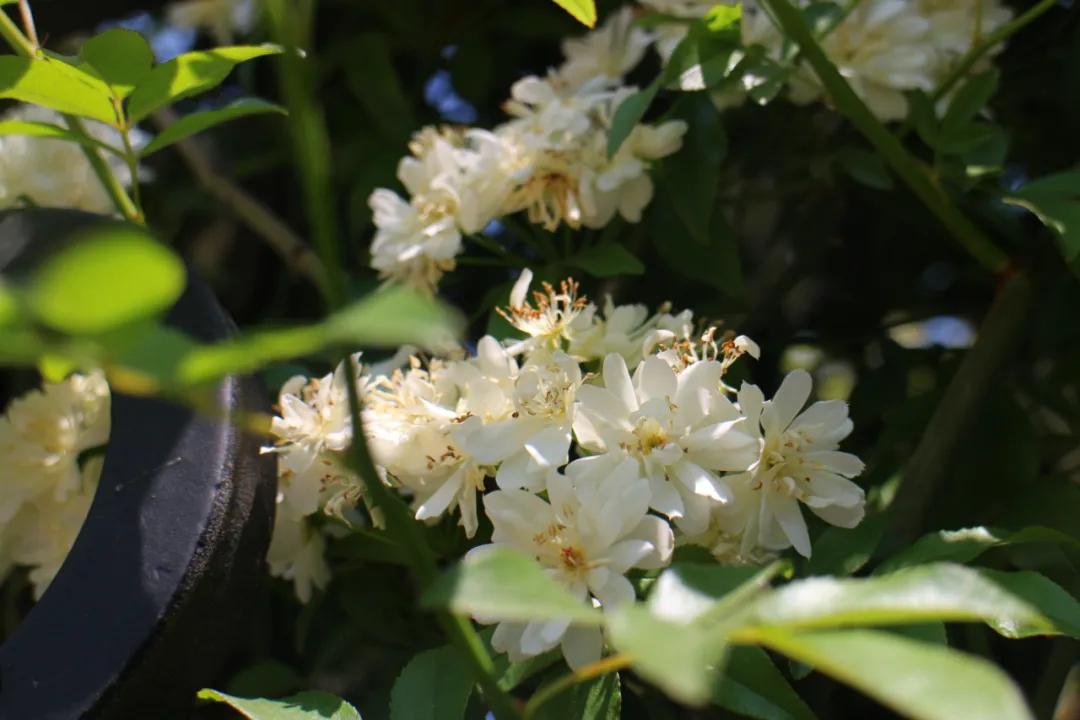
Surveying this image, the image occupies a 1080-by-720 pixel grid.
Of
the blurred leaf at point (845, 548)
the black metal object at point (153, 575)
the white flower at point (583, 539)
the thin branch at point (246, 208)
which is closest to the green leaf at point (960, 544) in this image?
the blurred leaf at point (845, 548)

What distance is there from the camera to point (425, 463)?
64 cm

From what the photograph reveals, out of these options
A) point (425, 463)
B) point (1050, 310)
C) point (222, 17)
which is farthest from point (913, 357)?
point (222, 17)

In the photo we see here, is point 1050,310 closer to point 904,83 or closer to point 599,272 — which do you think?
point 904,83

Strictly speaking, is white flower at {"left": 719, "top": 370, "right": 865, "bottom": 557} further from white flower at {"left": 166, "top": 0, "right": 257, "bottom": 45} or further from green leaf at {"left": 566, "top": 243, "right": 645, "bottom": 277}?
white flower at {"left": 166, "top": 0, "right": 257, "bottom": 45}

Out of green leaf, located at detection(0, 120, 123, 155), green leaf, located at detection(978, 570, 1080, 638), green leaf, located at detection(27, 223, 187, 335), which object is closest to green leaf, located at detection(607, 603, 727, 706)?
green leaf, located at detection(27, 223, 187, 335)

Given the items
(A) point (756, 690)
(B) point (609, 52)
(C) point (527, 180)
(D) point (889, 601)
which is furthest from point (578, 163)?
(D) point (889, 601)

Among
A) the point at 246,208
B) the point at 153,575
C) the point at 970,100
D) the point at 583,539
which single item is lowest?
the point at 246,208

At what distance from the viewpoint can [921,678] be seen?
28cm

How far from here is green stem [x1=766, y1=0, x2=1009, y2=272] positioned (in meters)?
0.72

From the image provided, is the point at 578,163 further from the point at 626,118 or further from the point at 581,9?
the point at 581,9

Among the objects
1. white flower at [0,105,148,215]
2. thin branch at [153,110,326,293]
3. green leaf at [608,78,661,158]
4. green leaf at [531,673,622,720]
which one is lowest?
thin branch at [153,110,326,293]

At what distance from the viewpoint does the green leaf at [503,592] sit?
13.3 inches

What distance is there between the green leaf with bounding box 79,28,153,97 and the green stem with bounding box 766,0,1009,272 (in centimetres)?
36

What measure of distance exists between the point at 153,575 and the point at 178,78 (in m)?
0.26
